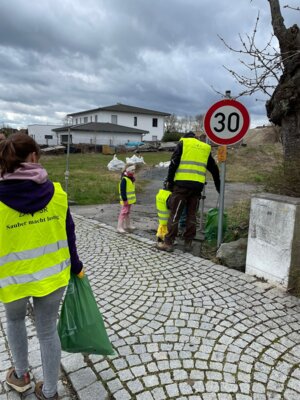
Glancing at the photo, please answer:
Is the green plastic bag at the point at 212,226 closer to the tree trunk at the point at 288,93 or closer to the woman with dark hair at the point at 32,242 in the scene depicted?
the tree trunk at the point at 288,93

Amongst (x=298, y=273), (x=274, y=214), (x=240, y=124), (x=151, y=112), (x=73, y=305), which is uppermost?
(x=151, y=112)

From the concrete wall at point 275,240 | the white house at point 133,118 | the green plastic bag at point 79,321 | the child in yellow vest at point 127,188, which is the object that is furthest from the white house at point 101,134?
the green plastic bag at point 79,321

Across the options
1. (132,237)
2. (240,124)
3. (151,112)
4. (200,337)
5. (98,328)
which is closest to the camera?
(98,328)

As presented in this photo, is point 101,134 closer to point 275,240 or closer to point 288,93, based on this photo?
point 288,93

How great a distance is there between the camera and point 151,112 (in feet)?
205

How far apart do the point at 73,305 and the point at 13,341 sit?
0.47 metres

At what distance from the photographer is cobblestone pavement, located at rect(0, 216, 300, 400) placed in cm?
243

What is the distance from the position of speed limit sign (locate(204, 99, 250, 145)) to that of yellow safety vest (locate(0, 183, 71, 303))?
369 centimetres

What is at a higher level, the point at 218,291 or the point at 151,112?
the point at 151,112

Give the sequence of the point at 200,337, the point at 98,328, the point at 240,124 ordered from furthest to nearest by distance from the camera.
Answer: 1. the point at 240,124
2. the point at 200,337
3. the point at 98,328

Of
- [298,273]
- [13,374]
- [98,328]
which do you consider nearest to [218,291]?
[298,273]

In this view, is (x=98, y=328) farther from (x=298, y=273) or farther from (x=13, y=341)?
(x=298, y=273)

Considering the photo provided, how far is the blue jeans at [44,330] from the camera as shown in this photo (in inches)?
81.6

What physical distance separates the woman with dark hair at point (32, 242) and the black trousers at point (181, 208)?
3297mm
